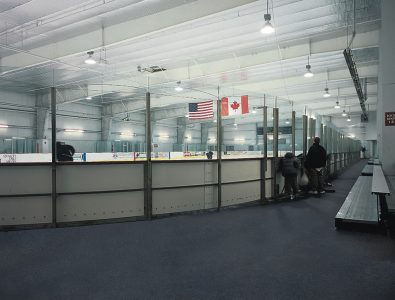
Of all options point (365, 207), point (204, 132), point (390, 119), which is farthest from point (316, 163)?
point (204, 132)

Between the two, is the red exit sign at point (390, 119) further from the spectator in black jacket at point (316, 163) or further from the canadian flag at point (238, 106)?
the canadian flag at point (238, 106)

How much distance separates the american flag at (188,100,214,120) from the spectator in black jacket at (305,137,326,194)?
566 centimetres

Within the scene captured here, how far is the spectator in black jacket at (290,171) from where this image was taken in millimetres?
8820

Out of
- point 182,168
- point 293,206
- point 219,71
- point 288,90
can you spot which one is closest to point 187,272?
point 182,168

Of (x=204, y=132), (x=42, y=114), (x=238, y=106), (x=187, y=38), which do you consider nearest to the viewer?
(x=187, y=38)

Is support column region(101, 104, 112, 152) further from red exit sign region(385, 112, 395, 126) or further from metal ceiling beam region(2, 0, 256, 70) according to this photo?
red exit sign region(385, 112, 395, 126)

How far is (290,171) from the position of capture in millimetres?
8789

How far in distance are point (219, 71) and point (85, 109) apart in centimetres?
1342

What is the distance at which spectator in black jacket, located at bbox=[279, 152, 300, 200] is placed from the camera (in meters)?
8.82

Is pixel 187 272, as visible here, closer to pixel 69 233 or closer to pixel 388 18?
pixel 69 233

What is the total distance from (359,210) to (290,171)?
3.13m

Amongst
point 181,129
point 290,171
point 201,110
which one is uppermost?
point 181,129

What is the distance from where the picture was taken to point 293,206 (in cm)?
779

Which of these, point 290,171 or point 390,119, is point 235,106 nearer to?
point 290,171
